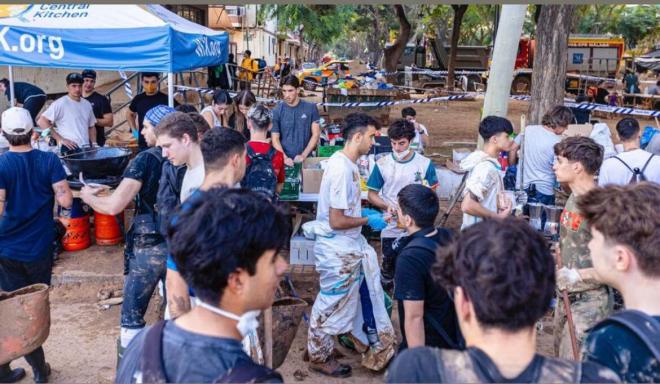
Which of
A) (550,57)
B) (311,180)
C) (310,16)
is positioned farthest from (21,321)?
(310,16)

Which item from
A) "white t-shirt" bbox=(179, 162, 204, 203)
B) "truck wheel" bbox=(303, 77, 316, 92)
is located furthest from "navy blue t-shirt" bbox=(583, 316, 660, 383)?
"truck wheel" bbox=(303, 77, 316, 92)

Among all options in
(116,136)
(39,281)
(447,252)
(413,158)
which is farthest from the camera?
(116,136)

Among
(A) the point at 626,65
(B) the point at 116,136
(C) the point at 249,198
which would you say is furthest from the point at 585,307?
(A) the point at 626,65

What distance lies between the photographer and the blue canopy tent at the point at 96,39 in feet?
20.7

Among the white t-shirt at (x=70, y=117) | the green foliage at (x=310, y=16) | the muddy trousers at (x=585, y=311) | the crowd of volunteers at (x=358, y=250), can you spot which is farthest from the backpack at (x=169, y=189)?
the green foliage at (x=310, y=16)

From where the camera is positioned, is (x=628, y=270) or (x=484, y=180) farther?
(x=484, y=180)

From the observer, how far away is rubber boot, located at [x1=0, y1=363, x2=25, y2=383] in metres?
4.29

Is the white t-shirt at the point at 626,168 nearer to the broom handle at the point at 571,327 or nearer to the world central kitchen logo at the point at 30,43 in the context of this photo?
the broom handle at the point at 571,327

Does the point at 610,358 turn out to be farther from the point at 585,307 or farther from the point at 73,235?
the point at 73,235

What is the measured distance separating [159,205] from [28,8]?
15.5ft

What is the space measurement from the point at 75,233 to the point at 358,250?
4.11 m

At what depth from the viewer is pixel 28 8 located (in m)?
6.95

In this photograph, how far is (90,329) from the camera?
17.7 ft

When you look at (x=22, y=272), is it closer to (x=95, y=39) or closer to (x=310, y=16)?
(x=95, y=39)
